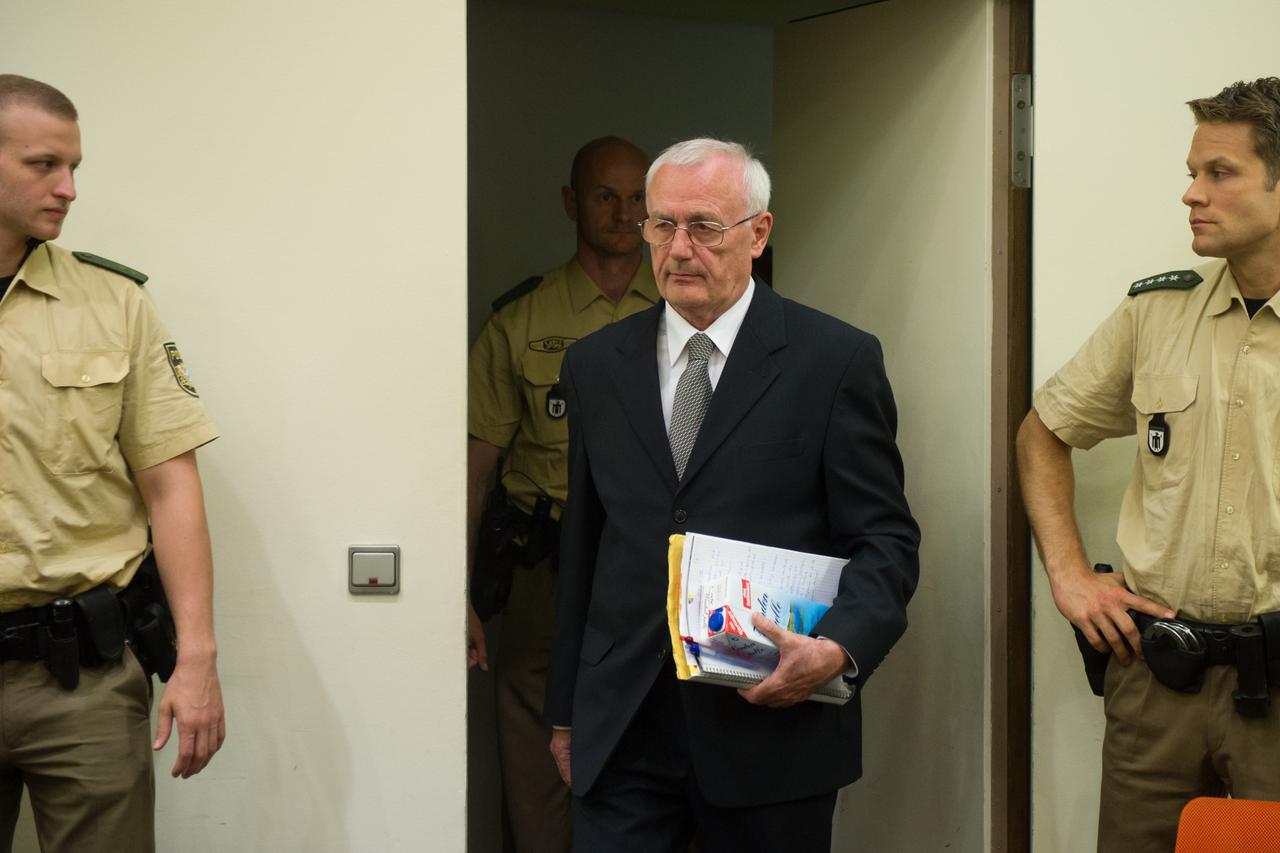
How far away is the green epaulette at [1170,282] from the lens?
7.90 ft

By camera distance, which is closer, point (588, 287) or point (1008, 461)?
point (1008, 461)

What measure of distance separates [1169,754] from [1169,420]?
22.8 inches

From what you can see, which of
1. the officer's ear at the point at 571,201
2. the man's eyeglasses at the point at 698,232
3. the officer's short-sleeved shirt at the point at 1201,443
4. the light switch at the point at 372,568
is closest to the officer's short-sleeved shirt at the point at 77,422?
the light switch at the point at 372,568

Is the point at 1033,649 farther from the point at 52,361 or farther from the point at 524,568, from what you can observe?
the point at 52,361

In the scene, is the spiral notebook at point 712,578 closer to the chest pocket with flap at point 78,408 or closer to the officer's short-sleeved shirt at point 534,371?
the chest pocket with flap at point 78,408

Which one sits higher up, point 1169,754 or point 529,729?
point 1169,754

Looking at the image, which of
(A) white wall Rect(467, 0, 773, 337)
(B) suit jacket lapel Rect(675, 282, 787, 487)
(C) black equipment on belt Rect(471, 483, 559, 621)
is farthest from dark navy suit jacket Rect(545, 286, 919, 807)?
(A) white wall Rect(467, 0, 773, 337)

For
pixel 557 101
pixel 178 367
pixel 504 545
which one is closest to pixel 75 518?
pixel 178 367

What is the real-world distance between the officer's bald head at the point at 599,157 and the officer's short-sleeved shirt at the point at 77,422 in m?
1.39

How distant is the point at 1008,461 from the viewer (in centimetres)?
278

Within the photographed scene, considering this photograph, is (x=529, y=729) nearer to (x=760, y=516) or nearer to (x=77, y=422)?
(x=760, y=516)

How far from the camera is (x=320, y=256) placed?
2.47 metres

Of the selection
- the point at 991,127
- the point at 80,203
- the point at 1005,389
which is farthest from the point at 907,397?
the point at 80,203

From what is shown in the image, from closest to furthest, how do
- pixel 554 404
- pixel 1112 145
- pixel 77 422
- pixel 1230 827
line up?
pixel 1230 827 < pixel 77 422 < pixel 1112 145 < pixel 554 404
